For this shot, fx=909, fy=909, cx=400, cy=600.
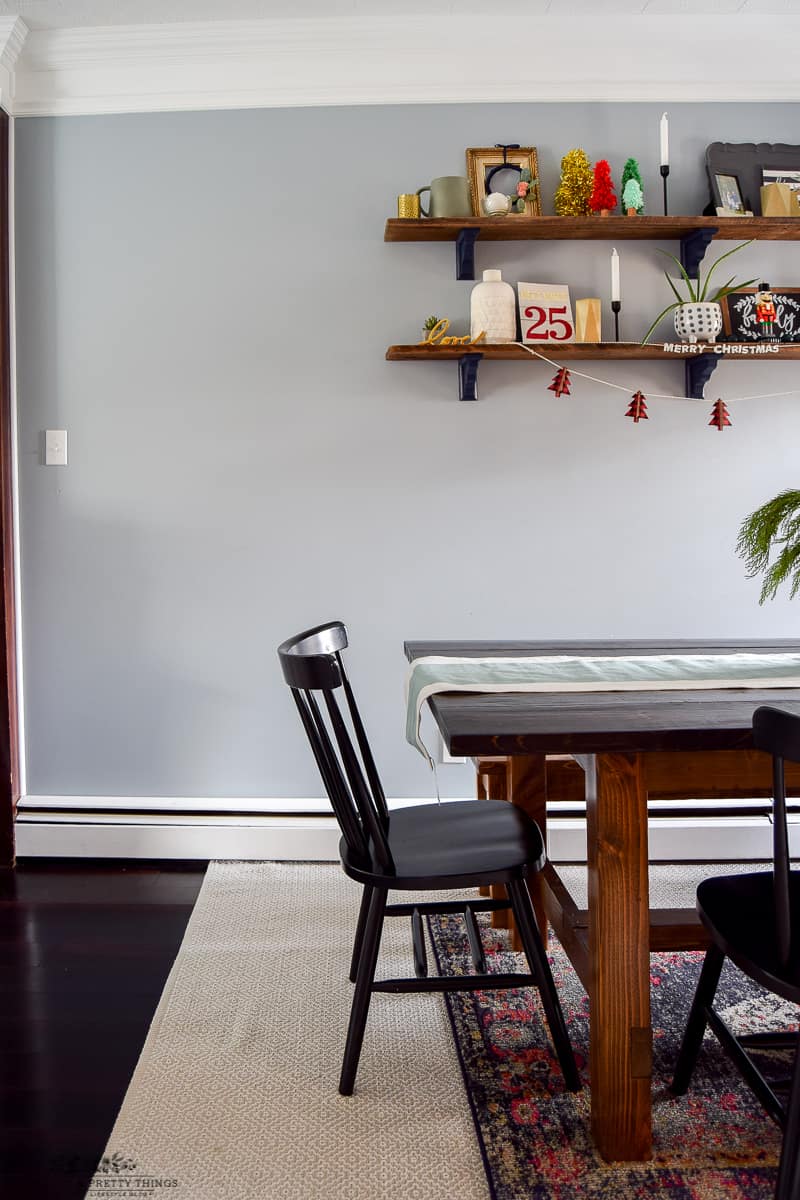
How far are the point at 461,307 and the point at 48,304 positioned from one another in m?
1.26

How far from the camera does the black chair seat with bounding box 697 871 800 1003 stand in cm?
118

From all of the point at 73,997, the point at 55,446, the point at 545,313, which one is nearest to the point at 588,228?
the point at 545,313

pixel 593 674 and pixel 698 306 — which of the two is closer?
pixel 593 674

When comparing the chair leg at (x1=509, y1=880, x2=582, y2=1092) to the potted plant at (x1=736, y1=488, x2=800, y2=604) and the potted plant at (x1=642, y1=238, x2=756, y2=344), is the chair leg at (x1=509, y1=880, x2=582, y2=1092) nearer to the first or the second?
the potted plant at (x1=736, y1=488, x2=800, y2=604)

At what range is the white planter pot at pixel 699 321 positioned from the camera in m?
2.61

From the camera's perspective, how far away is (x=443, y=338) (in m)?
2.65

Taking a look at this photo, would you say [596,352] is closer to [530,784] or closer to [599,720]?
[530,784]

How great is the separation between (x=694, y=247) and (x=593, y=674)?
1644 mm

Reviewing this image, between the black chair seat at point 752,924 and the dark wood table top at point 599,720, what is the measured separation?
233 mm

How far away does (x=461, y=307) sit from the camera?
9.06ft

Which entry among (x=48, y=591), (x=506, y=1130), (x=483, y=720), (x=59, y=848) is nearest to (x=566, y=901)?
(x=506, y=1130)

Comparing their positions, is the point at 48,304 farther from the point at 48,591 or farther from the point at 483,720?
the point at 483,720

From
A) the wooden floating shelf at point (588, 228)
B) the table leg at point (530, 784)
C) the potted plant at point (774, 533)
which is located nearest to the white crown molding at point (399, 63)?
the wooden floating shelf at point (588, 228)

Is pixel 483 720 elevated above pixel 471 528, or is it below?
below
